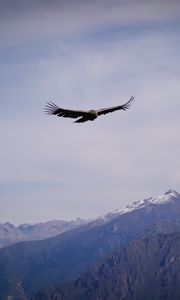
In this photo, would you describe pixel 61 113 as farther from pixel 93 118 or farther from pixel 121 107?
pixel 121 107

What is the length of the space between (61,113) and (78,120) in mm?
1193

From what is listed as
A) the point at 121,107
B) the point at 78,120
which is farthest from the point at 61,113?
the point at 121,107

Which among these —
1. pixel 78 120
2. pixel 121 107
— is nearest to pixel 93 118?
pixel 78 120

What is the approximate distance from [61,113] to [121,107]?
479 centimetres

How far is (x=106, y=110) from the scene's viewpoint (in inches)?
1353

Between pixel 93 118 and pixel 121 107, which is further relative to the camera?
pixel 121 107

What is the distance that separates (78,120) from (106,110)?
2200mm

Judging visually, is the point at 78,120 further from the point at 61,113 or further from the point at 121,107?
Result: the point at 121,107

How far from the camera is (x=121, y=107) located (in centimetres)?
3562

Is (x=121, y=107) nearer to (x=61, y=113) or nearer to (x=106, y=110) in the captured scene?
(x=106, y=110)

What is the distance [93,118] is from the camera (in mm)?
32625

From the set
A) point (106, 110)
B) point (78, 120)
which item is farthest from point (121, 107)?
point (78, 120)

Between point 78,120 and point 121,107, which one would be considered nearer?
point 78,120
